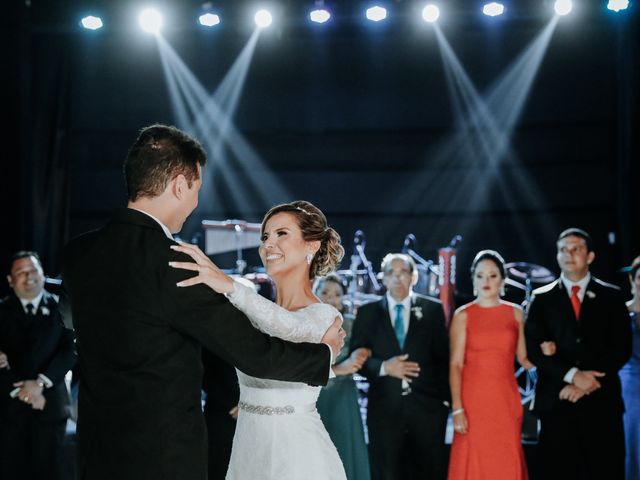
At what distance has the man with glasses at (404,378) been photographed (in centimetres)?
464

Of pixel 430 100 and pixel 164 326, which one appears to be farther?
pixel 430 100

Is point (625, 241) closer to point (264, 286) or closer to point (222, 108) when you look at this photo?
point (264, 286)

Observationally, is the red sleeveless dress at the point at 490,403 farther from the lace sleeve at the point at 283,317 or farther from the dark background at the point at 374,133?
the dark background at the point at 374,133

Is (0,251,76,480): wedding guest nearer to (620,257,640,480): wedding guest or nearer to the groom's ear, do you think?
the groom's ear

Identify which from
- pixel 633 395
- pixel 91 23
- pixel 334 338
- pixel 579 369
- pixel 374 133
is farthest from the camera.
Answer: pixel 374 133

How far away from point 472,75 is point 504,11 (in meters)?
2.65

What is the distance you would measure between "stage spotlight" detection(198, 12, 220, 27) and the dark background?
2.11 meters

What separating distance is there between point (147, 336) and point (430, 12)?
6.10 m

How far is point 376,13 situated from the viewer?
24.5ft

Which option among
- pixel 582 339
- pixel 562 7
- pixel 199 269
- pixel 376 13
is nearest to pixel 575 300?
pixel 582 339

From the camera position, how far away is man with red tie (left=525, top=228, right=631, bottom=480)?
451 cm

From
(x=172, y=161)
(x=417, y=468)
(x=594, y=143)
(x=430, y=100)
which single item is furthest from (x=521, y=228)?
(x=172, y=161)

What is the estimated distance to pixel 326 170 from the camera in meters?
10.4

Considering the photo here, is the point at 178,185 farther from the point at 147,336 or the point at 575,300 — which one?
the point at 575,300
